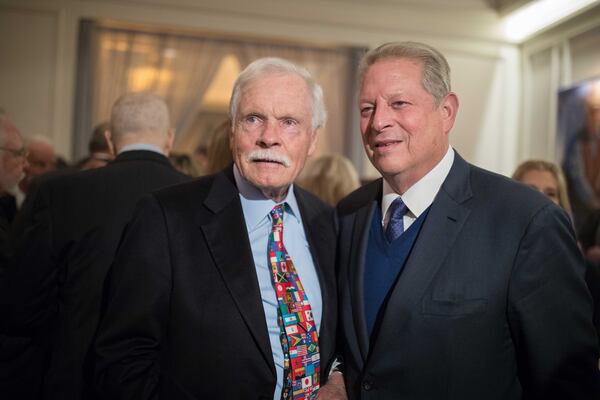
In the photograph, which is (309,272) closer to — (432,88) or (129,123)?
(432,88)

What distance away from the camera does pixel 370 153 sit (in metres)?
1.75

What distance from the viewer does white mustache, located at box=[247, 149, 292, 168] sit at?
1.69 m

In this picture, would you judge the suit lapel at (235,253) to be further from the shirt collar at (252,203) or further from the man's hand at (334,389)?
the man's hand at (334,389)

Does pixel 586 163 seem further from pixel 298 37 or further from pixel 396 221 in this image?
pixel 396 221

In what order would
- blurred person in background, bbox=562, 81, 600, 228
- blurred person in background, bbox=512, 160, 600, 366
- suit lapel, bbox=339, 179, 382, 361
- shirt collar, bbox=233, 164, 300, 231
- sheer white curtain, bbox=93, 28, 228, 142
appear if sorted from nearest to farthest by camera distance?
1. suit lapel, bbox=339, 179, 382, 361
2. shirt collar, bbox=233, 164, 300, 231
3. blurred person in background, bbox=512, 160, 600, 366
4. blurred person in background, bbox=562, 81, 600, 228
5. sheer white curtain, bbox=93, 28, 228, 142

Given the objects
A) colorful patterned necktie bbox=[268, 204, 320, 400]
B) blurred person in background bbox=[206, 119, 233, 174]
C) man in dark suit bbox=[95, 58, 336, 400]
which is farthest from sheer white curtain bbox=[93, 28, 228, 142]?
colorful patterned necktie bbox=[268, 204, 320, 400]

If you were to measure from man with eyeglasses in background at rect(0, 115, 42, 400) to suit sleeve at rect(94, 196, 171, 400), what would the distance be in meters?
0.92

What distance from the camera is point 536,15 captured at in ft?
22.5

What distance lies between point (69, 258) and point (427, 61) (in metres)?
1.50

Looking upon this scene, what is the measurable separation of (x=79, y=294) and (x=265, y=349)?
95cm

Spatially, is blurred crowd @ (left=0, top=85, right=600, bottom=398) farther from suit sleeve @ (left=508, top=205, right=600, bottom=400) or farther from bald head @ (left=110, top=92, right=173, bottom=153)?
suit sleeve @ (left=508, top=205, right=600, bottom=400)

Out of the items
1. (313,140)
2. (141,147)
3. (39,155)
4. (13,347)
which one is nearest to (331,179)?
(141,147)

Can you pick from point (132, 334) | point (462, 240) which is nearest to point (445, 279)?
point (462, 240)

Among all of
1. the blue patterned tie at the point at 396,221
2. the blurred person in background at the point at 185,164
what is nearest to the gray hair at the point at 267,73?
the blue patterned tie at the point at 396,221
